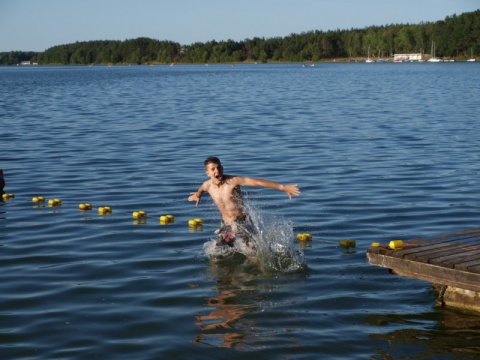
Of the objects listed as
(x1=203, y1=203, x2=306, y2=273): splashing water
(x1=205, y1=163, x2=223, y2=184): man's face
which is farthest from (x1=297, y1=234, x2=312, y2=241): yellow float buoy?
(x1=205, y1=163, x2=223, y2=184): man's face

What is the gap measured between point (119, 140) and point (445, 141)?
1187 centimetres

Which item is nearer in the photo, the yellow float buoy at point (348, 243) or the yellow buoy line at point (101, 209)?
the yellow float buoy at point (348, 243)

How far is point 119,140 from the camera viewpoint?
29.9 meters

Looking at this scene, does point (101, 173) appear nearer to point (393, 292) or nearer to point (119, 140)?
point (119, 140)

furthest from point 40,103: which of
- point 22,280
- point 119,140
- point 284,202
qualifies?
point 22,280

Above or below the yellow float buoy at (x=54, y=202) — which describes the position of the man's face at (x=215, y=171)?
above

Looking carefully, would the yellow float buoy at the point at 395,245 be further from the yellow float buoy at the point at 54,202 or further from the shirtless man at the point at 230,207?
the yellow float buoy at the point at 54,202

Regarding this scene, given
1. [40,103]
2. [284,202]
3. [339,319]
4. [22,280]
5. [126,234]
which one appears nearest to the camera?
[339,319]

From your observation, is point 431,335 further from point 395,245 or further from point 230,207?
point 230,207

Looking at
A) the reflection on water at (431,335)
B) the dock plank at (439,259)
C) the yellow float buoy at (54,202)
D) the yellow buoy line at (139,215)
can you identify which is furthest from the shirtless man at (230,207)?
the yellow float buoy at (54,202)

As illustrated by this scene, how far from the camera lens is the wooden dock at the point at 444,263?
9.20 meters

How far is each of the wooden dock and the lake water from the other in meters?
0.26

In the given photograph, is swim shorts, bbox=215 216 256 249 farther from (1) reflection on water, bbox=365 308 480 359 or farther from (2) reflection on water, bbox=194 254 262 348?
(1) reflection on water, bbox=365 308 480 359

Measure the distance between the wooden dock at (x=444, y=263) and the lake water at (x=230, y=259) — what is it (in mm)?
263
